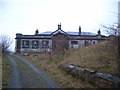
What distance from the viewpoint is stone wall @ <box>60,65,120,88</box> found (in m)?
8.41

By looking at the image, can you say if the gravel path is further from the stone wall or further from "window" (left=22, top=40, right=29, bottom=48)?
"window" (left=22, top=40, right=29, bottom=48)

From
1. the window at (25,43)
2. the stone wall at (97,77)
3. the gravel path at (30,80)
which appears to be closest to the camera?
the stone wall at (97,77)

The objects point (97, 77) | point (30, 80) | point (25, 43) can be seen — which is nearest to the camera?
point (97, 77)

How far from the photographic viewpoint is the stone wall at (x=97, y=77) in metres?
8.41

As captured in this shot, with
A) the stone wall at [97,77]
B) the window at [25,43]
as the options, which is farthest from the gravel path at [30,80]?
the window at [25,43]

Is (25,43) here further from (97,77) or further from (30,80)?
(97,77)

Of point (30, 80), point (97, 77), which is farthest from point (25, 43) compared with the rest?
point (97, 77)

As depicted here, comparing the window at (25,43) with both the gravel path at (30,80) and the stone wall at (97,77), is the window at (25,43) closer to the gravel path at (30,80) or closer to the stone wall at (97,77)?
the gravel path at (30,80)

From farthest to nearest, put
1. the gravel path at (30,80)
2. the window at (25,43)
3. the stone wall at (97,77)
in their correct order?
1. the window at (25,43)
2. the gravel path at (30,80)
3. the stone wall at (97,77)

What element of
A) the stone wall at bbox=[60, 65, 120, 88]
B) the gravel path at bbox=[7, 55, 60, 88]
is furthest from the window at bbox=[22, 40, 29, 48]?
the stone wall at bbox=[60, 65, 120, 88]

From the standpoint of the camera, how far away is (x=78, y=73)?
1261 cm

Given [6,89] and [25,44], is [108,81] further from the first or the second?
[25,44]

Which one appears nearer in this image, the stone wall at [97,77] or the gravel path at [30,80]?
the stone wall at [97,77]

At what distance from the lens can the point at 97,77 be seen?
9977 mm
